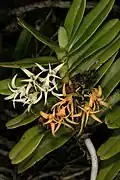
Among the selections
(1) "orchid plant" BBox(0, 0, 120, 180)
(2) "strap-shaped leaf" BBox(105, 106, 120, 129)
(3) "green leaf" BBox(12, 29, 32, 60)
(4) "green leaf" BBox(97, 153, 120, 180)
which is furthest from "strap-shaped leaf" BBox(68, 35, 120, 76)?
(3) "green leaf" BBox(12, 29, 32, 60)

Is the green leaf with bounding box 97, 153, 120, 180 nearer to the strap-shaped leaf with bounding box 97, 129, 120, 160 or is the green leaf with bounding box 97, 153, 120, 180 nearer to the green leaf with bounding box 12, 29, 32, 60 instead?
the strap-shaped leaf with bounding box 97, 129, 120, 160

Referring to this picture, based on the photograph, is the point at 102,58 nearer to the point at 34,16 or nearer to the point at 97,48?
the point at 97,48

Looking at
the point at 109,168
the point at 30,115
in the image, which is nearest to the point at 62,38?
the point at 30,115

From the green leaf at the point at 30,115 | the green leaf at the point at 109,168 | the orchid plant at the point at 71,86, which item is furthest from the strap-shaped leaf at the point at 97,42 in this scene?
the green leaf at the point at 109,168

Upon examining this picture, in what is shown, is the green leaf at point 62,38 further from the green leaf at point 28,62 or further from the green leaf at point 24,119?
the green leaf at point 24,119

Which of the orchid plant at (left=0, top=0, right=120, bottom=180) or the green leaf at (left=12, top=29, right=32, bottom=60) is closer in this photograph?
the orchid plant at (left=0, top=0, right=120, bottom=180)
